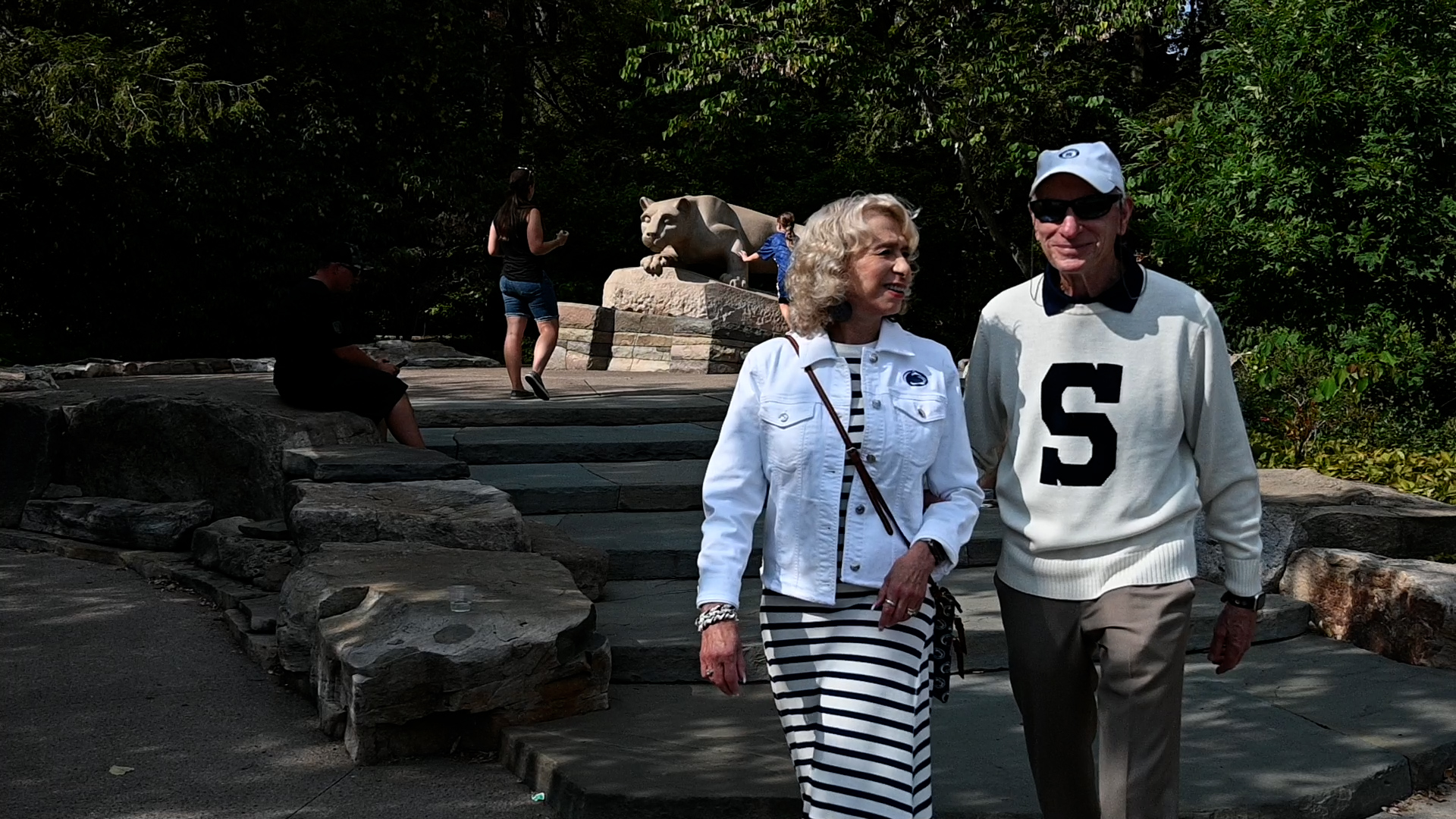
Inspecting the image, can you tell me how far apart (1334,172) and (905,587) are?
7197 mm

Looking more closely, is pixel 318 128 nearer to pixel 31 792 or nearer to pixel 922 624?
pixel 31 792

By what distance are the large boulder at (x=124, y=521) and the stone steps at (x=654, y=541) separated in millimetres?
1752

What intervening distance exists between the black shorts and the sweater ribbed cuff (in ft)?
17.1

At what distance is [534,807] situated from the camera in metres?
3.95

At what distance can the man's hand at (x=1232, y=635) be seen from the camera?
2.91 m

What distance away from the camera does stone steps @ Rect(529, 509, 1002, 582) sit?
240 inches

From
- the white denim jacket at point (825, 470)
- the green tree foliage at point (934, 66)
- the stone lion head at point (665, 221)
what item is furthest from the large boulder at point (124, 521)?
the green tree foliage at point (934, 66)

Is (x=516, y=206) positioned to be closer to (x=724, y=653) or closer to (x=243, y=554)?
(x=243, y=554)

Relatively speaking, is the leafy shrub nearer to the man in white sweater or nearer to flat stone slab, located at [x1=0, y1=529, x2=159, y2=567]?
the man in white sweater

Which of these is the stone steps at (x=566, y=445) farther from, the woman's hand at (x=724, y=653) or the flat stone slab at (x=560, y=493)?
the woman's hand at (x=724, y=653)

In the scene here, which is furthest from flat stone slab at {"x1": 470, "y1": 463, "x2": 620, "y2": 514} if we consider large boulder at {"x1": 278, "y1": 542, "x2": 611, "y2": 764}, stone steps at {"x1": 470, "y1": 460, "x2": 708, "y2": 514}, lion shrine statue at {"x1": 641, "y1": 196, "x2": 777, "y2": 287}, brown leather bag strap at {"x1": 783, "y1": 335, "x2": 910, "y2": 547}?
lion shrine statue at {"x1": 641, "y1": 196, "x2": 777, "y2": 287}

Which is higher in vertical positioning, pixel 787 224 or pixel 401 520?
pixel 787 224

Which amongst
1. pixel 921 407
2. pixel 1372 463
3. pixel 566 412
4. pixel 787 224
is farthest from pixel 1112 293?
pixel 787 224

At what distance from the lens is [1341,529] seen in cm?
601
